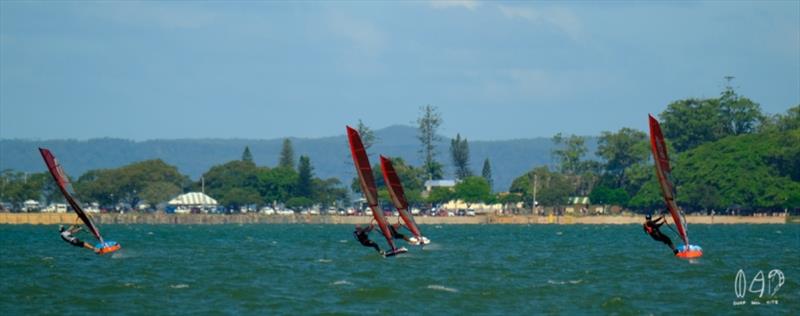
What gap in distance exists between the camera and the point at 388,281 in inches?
2312

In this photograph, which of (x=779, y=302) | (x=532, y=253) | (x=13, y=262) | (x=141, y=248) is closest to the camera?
(x=779, y=302)

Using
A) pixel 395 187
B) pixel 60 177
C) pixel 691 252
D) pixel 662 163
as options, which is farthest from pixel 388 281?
pixel 60 177

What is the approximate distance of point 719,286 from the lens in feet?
183

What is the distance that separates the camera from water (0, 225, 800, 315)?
48.0 m

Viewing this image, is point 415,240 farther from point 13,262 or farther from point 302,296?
point 302,296

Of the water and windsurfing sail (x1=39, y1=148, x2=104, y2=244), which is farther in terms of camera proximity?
windsurfing sail (x1=39, y1=148, x2=104, y2=244)

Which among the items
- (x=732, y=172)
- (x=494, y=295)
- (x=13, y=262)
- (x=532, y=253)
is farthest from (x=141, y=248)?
(x=732, y=172)

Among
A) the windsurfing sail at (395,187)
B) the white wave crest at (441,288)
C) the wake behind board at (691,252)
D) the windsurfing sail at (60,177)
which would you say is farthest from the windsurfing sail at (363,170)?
the wake behind board at (691,252)

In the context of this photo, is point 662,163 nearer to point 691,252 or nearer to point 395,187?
point 691,252

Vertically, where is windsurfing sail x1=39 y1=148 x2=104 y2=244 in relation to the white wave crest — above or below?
above

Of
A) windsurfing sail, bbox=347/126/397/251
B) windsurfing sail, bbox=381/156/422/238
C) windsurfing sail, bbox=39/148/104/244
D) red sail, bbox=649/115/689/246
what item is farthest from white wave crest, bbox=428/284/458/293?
windsurfing sail, bbox=39/148/104/244

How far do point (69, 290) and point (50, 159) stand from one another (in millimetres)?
14195

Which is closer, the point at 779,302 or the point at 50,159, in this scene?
the point at 779,302

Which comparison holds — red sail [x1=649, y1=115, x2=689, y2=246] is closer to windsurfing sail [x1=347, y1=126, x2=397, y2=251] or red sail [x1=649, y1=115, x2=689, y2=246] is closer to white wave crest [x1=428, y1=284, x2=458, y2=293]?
white wave crest [x1=428, y1=284, x2=458, y2=293]
